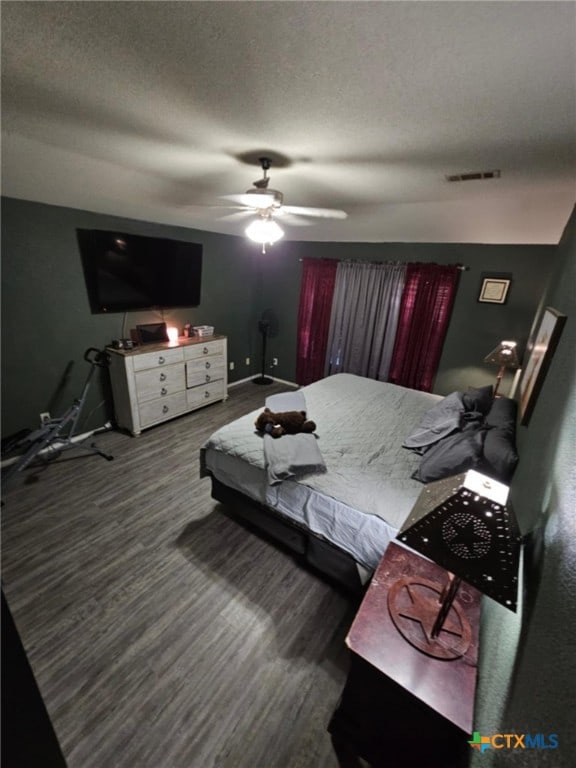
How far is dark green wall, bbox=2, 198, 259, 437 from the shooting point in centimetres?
267

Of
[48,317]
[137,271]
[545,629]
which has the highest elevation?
[137,271]

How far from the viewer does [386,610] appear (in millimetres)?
1164

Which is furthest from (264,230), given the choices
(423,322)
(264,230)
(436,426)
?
(423,322)

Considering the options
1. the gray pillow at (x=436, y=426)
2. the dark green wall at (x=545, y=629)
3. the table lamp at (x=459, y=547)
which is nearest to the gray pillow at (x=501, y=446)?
the gray pillow at (x=436, y=426)

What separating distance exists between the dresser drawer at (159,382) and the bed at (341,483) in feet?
4.66

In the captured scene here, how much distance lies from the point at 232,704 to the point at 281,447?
4.09 ft

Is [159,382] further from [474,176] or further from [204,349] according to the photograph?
[474,176]

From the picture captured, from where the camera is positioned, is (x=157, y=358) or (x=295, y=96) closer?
(x=295, y=96)

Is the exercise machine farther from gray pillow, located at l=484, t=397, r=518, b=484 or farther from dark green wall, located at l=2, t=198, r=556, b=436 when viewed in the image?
gray pillow, located at l=484, t=397, r=518, b=484

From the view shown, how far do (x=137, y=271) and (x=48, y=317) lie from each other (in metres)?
0.98

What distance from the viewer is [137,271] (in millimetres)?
3406

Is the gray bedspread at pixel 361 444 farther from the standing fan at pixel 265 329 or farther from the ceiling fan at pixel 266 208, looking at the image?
the standing fan at pixel 265 329

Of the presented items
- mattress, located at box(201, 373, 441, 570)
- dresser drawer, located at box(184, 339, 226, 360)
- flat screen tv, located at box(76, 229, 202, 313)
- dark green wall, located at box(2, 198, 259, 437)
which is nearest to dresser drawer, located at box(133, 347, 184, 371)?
dresser drawer, located at box(184, 339, 226, 360)

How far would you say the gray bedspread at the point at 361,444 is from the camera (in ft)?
5.92
